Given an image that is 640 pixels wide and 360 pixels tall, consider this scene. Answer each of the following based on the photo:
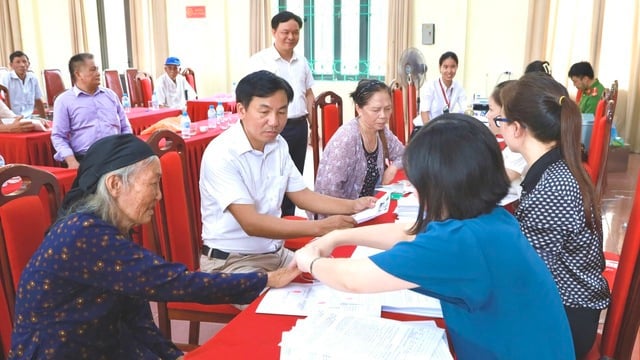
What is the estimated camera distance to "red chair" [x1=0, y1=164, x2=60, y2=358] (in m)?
1.31

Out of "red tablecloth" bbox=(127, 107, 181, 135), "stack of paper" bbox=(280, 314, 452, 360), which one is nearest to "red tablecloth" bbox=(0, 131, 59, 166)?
"red tablecloth" bbox=(127, 107, 181, 135)

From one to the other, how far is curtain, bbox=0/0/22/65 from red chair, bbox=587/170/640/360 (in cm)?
854

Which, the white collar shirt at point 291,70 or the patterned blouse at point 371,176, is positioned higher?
the white collar shirt at point 291,70

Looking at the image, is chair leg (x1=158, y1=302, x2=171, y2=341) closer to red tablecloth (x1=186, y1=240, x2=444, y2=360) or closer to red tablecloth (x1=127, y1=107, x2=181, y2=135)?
red tablecloth (x1=186, y1=240, x2=444, y2=360)

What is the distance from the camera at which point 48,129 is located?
4.31 meters

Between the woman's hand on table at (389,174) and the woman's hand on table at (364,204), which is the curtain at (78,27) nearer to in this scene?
the woman's hand on table at (389,174)

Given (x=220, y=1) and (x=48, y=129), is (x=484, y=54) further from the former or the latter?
(x=48, y=129)

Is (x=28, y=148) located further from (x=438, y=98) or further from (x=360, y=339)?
(x=360, y=339)

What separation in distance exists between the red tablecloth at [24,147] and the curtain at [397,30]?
14.7ft

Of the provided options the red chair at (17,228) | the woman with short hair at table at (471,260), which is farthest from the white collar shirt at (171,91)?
the woman with short hair at table at (471,260)

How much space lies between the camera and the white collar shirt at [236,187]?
1.91m

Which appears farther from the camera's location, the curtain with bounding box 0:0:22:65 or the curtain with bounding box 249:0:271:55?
the curtain with bounding box 0:0:22:65

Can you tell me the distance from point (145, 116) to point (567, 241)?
4698mm

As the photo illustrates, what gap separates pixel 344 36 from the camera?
303 inches
